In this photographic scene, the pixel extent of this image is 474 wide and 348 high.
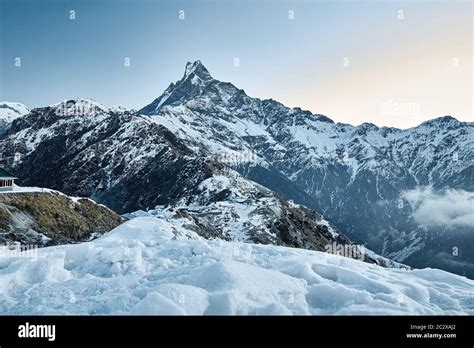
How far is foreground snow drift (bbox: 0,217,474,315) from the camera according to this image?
14.5 metres

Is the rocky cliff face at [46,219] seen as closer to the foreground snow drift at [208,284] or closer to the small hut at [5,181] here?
the small hut at [5,181]

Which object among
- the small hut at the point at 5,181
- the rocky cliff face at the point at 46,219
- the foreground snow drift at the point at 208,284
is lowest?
the foreground snow drift at the point at 208,284

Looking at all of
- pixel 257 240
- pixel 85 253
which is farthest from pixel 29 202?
pixel 257 240

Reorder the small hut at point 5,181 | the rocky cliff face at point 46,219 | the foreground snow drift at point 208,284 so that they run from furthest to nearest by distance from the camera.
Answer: the small hut at point 5,181 < the rocky cliff face at point 46,219 < the foreground snow drift at point 208,284

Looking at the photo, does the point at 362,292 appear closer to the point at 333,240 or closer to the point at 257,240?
the point at 257,240

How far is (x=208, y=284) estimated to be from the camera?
15805mm

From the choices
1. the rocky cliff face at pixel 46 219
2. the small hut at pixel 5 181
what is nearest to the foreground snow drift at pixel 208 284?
the rocky cliff face at pixel 46 219

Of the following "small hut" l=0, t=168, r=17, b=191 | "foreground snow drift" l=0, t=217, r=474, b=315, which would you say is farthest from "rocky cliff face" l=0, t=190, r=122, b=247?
"foreground snow drift" l=0, t=217, r=474, b=315

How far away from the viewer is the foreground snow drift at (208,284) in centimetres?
1449

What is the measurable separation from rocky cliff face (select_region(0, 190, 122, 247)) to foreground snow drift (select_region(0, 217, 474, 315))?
98.6ft

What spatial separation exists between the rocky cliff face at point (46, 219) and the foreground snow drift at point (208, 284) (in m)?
30.1

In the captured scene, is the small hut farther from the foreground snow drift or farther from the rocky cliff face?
the foreground snow drift

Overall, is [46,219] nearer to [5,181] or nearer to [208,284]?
[5,181]
